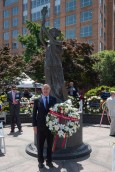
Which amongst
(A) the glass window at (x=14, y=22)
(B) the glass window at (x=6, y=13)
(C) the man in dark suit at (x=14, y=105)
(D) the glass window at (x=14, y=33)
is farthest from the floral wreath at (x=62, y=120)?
(B) the glass window at (x=6, y=13)

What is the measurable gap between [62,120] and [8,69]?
1146 centimetres

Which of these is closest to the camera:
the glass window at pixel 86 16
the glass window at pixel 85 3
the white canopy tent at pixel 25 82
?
the white canopy tent at pixel 25 82

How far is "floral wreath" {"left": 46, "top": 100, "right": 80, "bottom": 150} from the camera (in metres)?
6.05

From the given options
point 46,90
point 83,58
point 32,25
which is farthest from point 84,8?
point 46,90

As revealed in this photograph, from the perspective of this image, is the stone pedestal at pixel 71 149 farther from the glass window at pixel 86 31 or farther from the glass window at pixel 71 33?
the glass window at pixel 71 33

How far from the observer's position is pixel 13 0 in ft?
217

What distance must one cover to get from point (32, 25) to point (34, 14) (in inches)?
953

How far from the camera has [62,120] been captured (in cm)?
624

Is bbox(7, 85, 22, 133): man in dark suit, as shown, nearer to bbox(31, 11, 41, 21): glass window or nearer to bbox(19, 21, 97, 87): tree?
bbox(19, 21, 97, 87): tree

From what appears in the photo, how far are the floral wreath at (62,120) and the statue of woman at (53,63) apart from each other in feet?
6.74

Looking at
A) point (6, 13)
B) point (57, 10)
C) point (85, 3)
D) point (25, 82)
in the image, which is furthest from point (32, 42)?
point (6, 13)

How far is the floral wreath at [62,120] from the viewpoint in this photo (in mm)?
6055

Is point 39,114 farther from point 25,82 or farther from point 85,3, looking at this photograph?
Result: point 85,3

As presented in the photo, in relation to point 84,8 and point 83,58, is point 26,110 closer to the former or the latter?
point 83,58
